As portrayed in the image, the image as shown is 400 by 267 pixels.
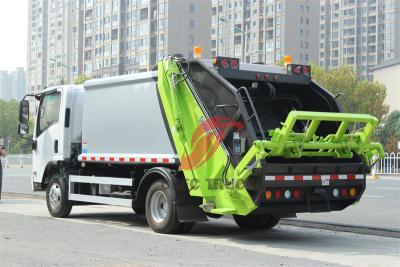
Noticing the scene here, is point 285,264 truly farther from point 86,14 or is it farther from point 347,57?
point 347,57

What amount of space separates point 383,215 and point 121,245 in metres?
6.63

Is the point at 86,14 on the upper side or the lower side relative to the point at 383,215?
upper

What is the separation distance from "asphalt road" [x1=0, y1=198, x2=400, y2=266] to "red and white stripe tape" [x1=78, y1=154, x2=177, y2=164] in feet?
3.73

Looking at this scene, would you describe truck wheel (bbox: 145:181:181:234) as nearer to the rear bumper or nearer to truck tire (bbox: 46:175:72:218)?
the rear bumper

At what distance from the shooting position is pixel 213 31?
116m

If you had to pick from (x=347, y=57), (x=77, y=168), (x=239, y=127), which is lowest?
(x=77, y=168)

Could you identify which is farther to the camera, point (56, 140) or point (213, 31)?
point (213, 31)

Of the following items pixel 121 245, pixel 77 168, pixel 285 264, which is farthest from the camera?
pixel 77 168

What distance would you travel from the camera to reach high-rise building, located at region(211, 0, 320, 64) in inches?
4530

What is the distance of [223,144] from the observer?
9422 millimetres

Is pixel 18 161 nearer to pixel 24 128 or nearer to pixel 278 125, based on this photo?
pixel 24 128

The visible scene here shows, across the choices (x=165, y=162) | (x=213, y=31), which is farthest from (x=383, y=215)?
(x=213, y=31)

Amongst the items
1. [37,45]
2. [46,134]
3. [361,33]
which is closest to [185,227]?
[46,134]

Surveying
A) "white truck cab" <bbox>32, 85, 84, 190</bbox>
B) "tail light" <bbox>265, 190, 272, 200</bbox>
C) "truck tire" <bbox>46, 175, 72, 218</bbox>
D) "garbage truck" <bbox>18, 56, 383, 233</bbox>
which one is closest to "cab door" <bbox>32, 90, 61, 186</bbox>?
"white truck cab" <bbox>32, 85, 84, 190</bbox>
